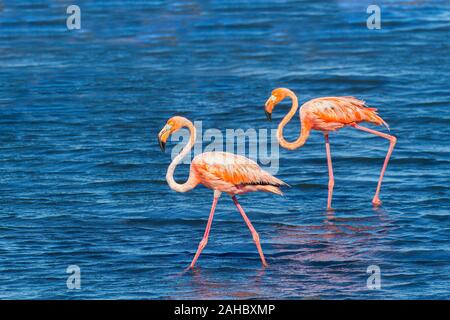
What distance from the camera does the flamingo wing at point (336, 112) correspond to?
14266 mm

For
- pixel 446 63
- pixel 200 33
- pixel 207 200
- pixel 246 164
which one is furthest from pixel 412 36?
pixel 246 164

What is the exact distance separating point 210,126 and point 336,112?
415cm

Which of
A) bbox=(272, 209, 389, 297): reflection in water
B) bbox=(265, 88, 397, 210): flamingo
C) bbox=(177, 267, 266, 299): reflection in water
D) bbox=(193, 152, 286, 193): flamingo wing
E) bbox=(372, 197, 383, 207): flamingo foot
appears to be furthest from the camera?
bbox=(265, 88, 397, 210): flamingo

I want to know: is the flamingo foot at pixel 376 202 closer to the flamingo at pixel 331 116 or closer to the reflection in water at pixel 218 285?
the flamingo at pixel 331 116

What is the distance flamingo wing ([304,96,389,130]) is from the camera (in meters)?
14.3

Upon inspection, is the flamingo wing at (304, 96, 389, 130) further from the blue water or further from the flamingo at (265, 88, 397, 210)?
the blue water

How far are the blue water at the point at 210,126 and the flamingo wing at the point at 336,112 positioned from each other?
0.93m

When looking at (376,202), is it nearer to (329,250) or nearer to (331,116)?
(331,116)

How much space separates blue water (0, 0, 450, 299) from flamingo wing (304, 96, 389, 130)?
3.07 ft

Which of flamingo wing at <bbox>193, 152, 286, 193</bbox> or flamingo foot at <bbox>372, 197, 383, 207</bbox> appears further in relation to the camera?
flamingo foot at <bbox>372, 197, 383, 207</bbox>

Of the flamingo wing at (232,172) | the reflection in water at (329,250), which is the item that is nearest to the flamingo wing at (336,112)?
the reflection in water at (329,250)

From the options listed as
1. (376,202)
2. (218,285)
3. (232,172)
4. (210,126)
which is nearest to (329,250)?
(232,172)

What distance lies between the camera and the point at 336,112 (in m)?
14.3

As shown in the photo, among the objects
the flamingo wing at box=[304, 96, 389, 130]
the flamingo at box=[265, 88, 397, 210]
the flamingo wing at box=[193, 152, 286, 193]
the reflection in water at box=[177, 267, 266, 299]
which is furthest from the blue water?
the flamingo wing at box=[304, 96, 389, 130]
